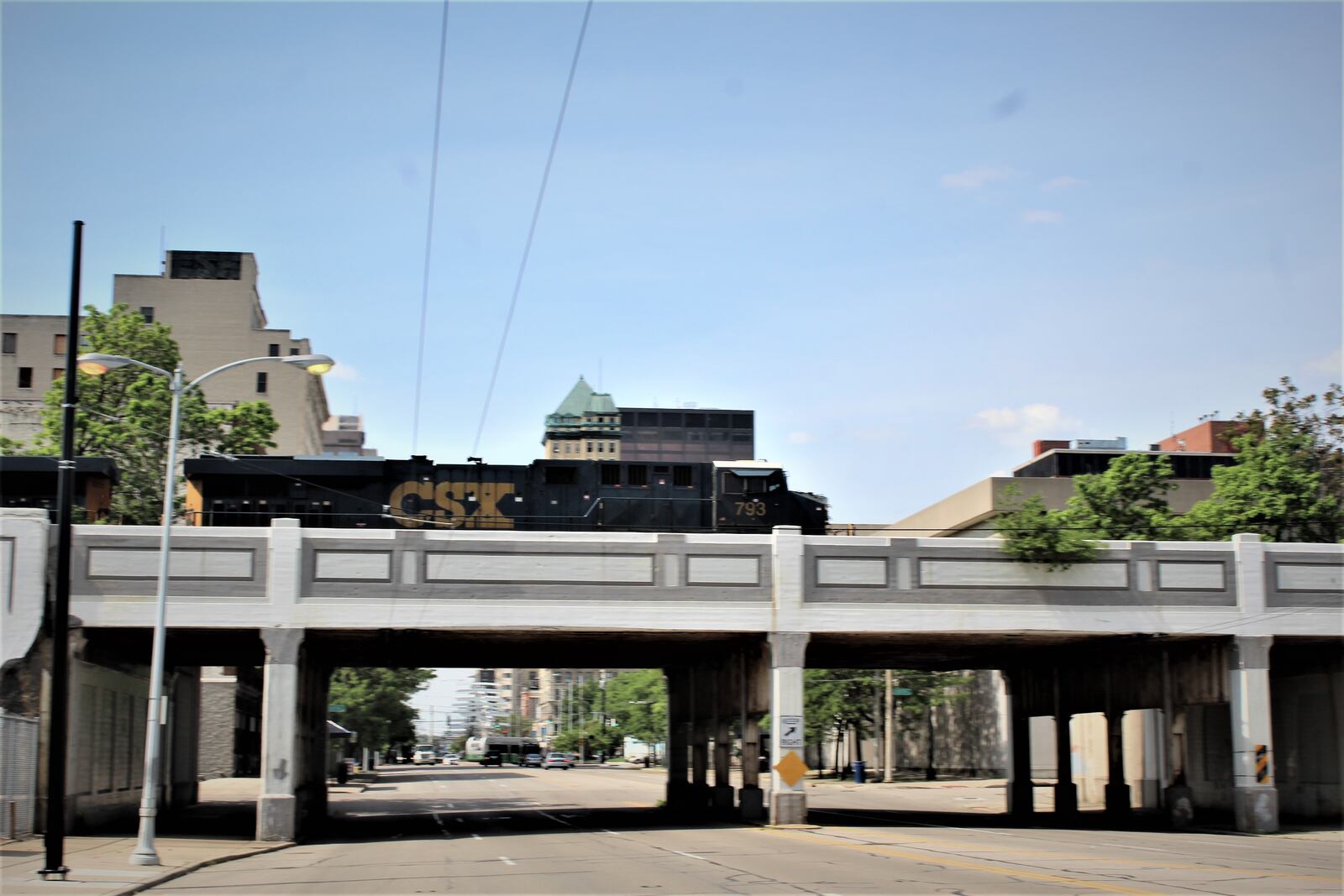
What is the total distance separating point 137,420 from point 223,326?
1946 inches

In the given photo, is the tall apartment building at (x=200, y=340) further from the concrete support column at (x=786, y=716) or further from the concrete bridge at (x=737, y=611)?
the concrete support column at (x=786, y=716)

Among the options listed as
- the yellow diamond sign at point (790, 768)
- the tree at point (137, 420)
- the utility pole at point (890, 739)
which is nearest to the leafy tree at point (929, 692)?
the utility pole at point (890, 739)

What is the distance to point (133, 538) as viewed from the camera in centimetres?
3481

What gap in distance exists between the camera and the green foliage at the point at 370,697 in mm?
92312

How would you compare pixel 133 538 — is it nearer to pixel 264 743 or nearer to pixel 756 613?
pixel 264 743

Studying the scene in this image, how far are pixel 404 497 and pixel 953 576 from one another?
731 inches

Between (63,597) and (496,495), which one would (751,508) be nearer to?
(496,495)

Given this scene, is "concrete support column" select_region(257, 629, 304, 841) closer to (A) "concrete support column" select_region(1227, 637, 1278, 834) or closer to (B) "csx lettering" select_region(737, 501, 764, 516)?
(B) "csx lettering" select_region(737, 501, 764, 516)

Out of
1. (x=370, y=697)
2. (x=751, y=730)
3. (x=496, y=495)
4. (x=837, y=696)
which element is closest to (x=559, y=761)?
Result: (x=370, y=697)

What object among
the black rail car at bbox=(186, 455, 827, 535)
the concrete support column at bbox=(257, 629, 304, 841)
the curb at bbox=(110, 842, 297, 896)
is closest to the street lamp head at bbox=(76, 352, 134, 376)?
the curb at bbox=(110, 842, 297, 896)

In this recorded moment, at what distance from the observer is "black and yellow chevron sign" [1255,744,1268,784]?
37219 mm

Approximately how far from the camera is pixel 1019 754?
5028 centimetres

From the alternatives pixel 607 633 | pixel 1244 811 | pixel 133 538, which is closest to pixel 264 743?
pixel 133 538

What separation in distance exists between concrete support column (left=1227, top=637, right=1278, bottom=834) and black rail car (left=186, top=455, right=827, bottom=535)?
14.8m
